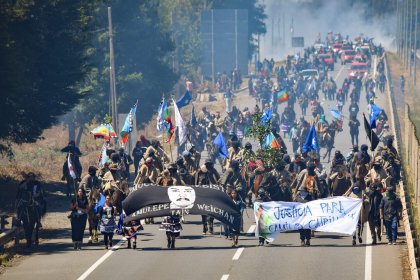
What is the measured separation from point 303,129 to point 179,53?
168 feet

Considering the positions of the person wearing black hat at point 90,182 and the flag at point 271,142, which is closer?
the person wearing black hat at point 90,182

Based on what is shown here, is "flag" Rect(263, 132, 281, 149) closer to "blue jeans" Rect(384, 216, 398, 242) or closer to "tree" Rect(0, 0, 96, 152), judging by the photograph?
"tree" Rect(0, 0, 96, 152)

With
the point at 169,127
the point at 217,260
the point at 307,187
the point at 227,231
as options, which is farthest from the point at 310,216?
the point at 169,127

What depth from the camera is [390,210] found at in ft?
102

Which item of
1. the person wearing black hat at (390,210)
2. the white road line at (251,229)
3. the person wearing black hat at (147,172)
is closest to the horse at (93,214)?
the white road line at (251,229)

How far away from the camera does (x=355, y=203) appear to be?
31.5 m

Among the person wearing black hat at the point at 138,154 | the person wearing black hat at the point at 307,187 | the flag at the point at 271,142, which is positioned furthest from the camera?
the person wearing black hat at the point at 138,154

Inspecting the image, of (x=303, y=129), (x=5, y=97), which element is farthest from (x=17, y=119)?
(x=303, y=129)

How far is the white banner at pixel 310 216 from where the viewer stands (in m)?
31.4

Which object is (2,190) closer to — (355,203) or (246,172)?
(246,172)

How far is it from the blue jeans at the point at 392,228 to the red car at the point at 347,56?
85.5 metres

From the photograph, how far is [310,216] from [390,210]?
187cm

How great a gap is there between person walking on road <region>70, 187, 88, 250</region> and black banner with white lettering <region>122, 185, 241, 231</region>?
1.00 meters

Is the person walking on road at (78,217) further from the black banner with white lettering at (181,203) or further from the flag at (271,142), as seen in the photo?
the flag at (271,142)
